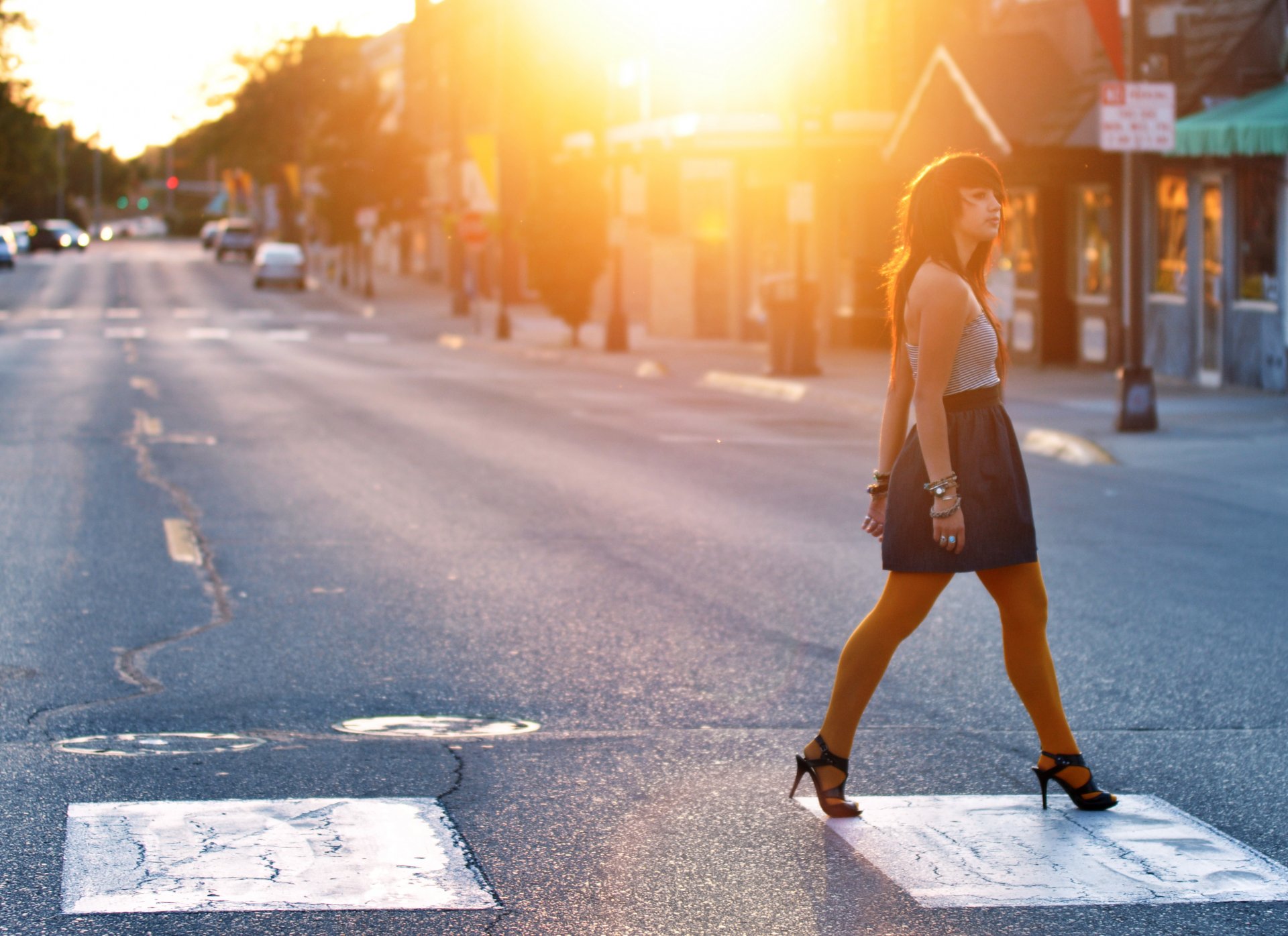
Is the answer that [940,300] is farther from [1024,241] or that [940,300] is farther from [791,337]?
[1024,241]

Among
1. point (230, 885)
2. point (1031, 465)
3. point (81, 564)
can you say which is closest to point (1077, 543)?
point (1031, 465)

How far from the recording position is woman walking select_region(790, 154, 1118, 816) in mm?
4777

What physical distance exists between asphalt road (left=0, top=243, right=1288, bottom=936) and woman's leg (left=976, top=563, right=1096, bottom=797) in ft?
1.20

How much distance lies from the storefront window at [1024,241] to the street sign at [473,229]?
1688cm

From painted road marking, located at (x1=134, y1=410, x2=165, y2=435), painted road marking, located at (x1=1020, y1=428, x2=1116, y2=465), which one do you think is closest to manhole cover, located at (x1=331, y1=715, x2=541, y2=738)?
painted road marking, located at (x1=1020, y1=428, x2=1116, y2=465)

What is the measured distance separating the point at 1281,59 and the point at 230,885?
18.3 metres

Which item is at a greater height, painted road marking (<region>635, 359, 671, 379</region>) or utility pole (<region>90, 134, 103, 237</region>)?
utility pole (<region>90, 134, 103, 237</region>)

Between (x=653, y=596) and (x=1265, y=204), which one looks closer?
(x=653, y=596)

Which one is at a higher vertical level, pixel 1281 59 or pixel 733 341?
pixel 1281 59

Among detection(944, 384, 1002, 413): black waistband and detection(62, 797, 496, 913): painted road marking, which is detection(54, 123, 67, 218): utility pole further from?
detection(944, 384, 1002, 413): black waistband

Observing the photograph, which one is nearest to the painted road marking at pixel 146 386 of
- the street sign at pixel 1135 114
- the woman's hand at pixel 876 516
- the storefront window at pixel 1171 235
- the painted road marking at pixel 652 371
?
the painted road marking at pixel 652 371

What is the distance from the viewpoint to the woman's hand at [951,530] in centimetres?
474

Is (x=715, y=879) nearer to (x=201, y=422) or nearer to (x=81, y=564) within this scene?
(x=81, y=564)

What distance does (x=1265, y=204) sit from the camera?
19.4 meters
